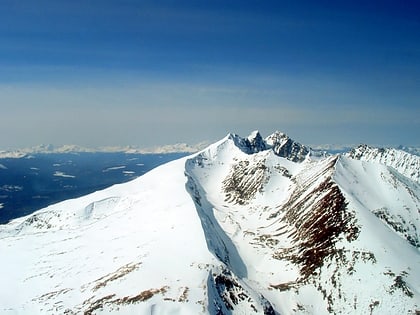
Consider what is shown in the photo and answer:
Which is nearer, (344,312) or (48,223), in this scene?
(344,312)

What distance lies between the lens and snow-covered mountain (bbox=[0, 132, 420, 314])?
88125 mm

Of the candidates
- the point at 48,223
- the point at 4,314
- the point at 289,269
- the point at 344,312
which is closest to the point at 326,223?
the point at 289,269

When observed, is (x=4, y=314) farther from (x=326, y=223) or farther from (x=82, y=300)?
(x=326, y=223)

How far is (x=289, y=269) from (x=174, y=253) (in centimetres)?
3804

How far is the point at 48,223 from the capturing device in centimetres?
18475

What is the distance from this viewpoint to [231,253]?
430 feet

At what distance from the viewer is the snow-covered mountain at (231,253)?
88.1m

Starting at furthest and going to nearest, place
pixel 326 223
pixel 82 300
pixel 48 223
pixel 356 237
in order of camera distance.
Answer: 1. pixel 48 223
2. pixel 326 223
3. pixel 356 237
4. pixel 82 300

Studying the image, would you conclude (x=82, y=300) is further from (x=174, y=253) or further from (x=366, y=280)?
(x=366, y=280)

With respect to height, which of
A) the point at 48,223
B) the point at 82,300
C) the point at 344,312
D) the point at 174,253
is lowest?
the point at 344,312

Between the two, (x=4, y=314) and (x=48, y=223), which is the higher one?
(x=48, y=223)

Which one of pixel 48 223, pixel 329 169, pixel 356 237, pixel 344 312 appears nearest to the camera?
pixel 344 312

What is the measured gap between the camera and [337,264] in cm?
10825

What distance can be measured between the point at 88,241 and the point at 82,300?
5991cm
